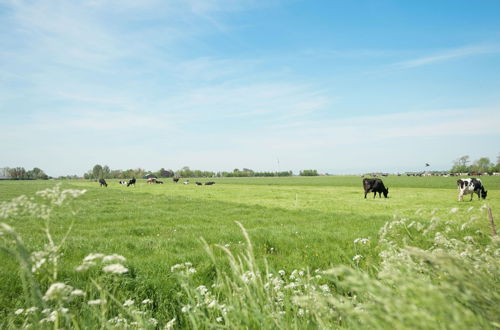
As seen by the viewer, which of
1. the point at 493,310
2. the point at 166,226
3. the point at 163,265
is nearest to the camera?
the point at 493,310

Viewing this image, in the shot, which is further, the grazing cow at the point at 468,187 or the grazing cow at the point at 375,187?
the grazing cow at the point at 375,187

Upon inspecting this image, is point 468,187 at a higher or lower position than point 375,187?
higher

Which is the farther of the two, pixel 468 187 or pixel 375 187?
pixel 375 187

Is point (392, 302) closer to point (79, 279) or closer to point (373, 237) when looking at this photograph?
point (79, 279)

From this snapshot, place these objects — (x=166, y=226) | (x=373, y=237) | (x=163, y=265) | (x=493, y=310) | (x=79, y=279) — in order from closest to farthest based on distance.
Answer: (x=493, y=310) < (x=79, y=279) < (x=163, y=265) < (x=373, y=237) < (x=166, y=226)

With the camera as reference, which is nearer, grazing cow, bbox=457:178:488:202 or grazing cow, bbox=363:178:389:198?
grazing cow, bbox=457:178:488:202

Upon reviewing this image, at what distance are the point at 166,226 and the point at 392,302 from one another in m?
14.8

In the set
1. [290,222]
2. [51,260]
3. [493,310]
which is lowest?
[290,222]

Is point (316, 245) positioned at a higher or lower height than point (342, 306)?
lower

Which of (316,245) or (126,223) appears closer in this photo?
(316,245)

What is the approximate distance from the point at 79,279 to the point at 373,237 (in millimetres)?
9710

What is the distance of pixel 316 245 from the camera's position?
10297mm

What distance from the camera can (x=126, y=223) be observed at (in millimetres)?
16375

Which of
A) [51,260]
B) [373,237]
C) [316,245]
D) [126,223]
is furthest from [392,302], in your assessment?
[126,223]
